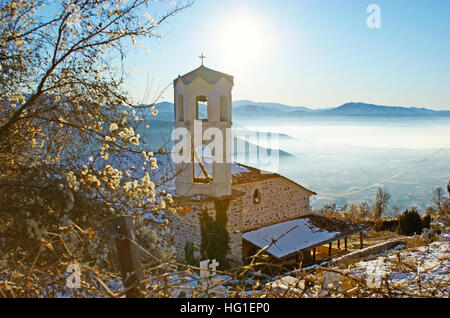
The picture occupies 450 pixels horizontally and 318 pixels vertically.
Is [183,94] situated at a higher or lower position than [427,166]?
higher

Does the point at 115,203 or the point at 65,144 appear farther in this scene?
the point at 65,144

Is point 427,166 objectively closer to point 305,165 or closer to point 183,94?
point 305,165

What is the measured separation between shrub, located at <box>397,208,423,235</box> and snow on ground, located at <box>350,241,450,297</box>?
15.1 m

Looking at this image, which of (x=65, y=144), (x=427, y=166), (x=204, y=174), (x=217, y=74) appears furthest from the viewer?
(x=427, y=166)

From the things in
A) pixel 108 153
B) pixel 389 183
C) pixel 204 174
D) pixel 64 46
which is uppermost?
pixel 64 46

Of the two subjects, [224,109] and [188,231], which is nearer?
[188,231]

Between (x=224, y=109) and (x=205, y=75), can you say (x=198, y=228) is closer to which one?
(x=224, y=109)

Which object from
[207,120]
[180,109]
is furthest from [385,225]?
[180,109]

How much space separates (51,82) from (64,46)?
0.47m

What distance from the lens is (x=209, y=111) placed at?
11875 mm

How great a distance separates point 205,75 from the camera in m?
11.8

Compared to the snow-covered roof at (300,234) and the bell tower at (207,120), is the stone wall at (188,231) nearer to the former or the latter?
the bell tower at (207,120)

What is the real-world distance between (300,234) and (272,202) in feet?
5.99

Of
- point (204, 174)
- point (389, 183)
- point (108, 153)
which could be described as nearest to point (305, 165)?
point (389, 183)
